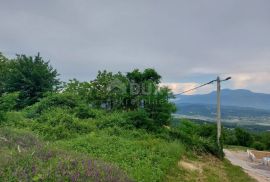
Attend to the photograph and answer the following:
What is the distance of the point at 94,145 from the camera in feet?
27.0

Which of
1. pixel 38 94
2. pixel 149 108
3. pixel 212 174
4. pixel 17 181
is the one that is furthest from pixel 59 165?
pixel 38 94

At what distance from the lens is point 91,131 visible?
11102 mm

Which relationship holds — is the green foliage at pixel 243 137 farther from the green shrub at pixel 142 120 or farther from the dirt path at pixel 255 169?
the green shrub at pixel 142 120

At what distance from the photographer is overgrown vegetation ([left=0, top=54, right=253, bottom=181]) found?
15.6ft

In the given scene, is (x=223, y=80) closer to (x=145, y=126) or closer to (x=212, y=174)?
(x=145, y=126)

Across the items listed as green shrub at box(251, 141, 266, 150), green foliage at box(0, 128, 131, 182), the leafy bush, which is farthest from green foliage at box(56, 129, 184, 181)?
green shrub at box(251, 141, 266, 150)

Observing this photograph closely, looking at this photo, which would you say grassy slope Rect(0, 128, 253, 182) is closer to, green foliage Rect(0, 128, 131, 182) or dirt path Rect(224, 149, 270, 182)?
green foliage Rect(0, 128, 131, 182)

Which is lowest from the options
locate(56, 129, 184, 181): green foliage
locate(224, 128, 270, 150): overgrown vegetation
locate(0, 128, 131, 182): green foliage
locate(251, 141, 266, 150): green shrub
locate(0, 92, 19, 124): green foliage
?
locate(251, 141, 266, 150): green shrub

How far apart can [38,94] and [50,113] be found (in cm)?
878

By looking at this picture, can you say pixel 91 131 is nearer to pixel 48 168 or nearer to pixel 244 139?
pixel 48 168

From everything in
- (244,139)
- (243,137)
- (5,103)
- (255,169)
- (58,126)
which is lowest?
(244,139)

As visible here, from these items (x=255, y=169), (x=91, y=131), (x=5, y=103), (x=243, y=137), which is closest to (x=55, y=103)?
(x=5, y=103)

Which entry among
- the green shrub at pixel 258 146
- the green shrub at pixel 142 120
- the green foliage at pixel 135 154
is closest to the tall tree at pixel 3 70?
the green shrub at pixel 142 120

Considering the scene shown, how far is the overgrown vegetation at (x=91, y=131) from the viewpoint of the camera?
4746 millimetres
